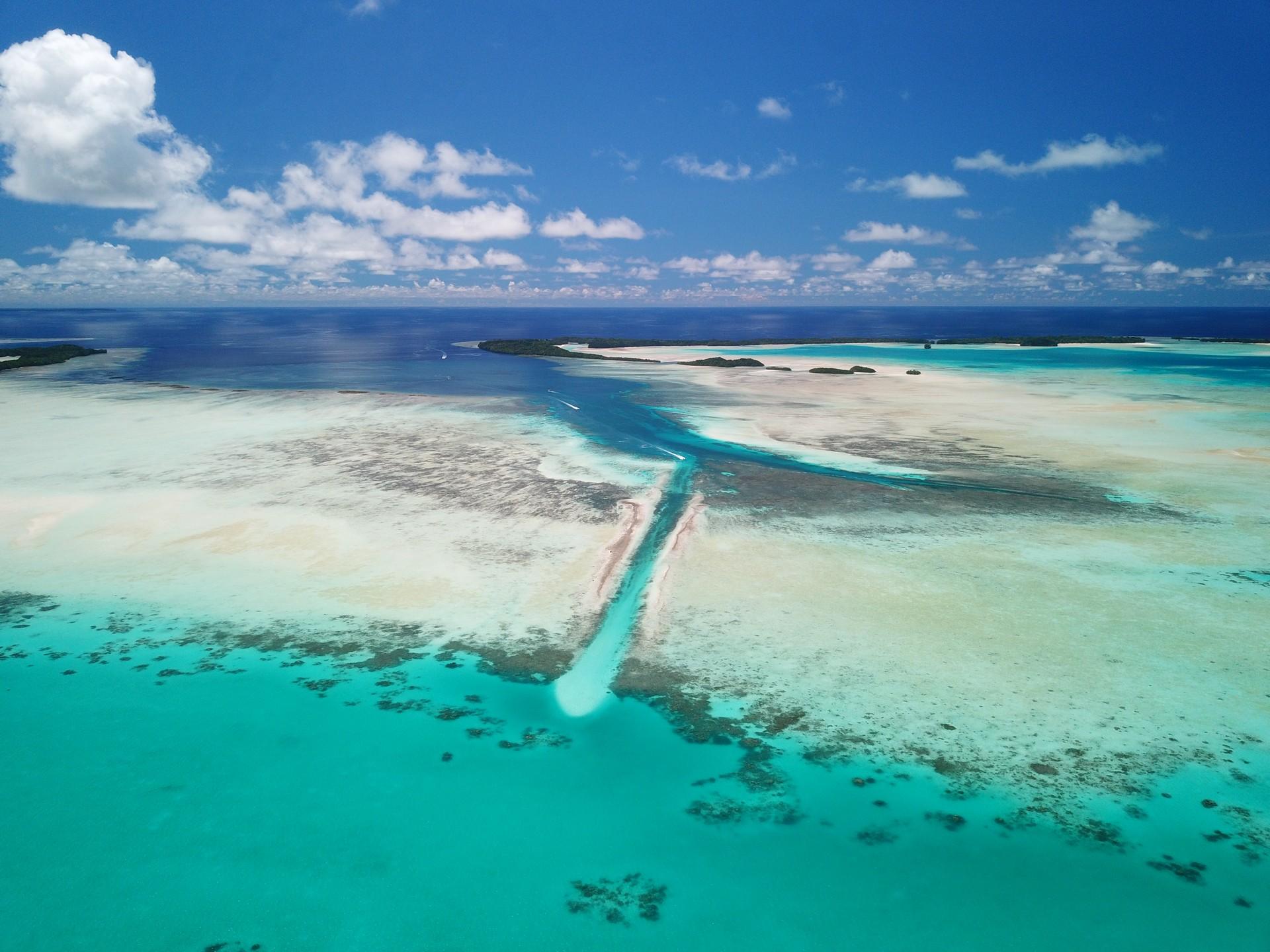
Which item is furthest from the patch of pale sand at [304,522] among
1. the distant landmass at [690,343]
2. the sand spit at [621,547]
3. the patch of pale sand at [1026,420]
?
the distant landmass at [690,343]

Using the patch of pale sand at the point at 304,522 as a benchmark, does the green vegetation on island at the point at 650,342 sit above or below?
above

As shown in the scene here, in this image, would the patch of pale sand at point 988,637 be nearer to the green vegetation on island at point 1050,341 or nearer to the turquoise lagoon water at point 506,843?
the turquoise lagoon water at point 506,843

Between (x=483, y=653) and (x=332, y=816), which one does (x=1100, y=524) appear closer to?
(x=483, y=653)

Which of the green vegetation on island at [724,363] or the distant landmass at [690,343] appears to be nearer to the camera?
the green vegetation on island at [724,363]

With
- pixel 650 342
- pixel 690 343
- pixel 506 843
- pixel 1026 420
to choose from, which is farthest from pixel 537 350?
pixel 506 843

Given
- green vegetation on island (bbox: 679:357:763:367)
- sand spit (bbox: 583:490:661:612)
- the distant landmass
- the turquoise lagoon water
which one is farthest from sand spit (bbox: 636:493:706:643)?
the distant landmass

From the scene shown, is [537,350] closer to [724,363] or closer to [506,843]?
[724,363]
